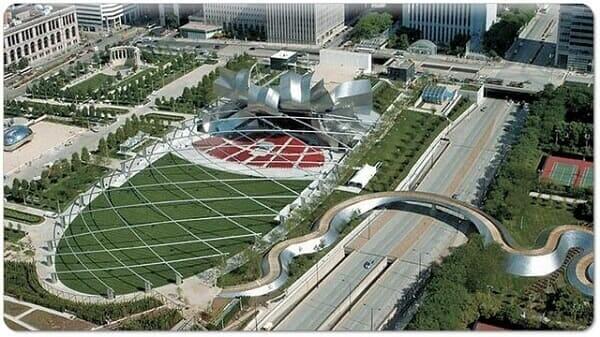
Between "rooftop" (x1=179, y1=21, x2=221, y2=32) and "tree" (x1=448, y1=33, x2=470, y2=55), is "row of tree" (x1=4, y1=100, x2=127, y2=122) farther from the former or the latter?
"tree" (x1=448, y1=33, x2=470, y2=55)

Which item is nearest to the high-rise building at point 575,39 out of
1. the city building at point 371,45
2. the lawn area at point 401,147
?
the city building at point 371,45

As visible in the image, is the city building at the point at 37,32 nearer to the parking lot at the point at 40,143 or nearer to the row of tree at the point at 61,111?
the row of tree at the point at 61,111

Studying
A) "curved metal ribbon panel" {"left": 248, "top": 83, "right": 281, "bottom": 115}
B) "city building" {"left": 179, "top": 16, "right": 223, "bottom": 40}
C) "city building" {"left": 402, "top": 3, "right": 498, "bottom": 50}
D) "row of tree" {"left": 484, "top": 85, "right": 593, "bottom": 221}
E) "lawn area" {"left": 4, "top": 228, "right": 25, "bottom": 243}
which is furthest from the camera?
"city building" {"left": 179, "top": 16, "right": 223, "bottom": 40}

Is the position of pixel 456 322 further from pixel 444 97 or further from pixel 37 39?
pixel 37 39

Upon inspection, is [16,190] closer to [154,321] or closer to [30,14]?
[154,321]

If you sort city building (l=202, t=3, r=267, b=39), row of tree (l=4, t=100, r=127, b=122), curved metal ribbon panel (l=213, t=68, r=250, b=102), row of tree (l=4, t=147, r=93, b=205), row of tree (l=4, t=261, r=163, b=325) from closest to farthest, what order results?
row of tree (l=4, t=261, r=163, b=325)
row of tree (l=4, t=147, r=93, b=205)
curved metal ribbon panel (l=213, t=68, r=250, b=102)
row of tree (l=4, t=100, r=127, b=122)
city building (l=202, t=3, r=267, b=39)

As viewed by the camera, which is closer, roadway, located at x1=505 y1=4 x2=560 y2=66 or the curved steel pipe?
the curved steel pipe

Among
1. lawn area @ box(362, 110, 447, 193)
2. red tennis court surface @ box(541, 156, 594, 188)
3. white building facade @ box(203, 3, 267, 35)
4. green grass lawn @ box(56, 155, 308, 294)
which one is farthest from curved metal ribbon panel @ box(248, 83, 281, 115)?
white building facade @ box(203, 3, 267, 35)
